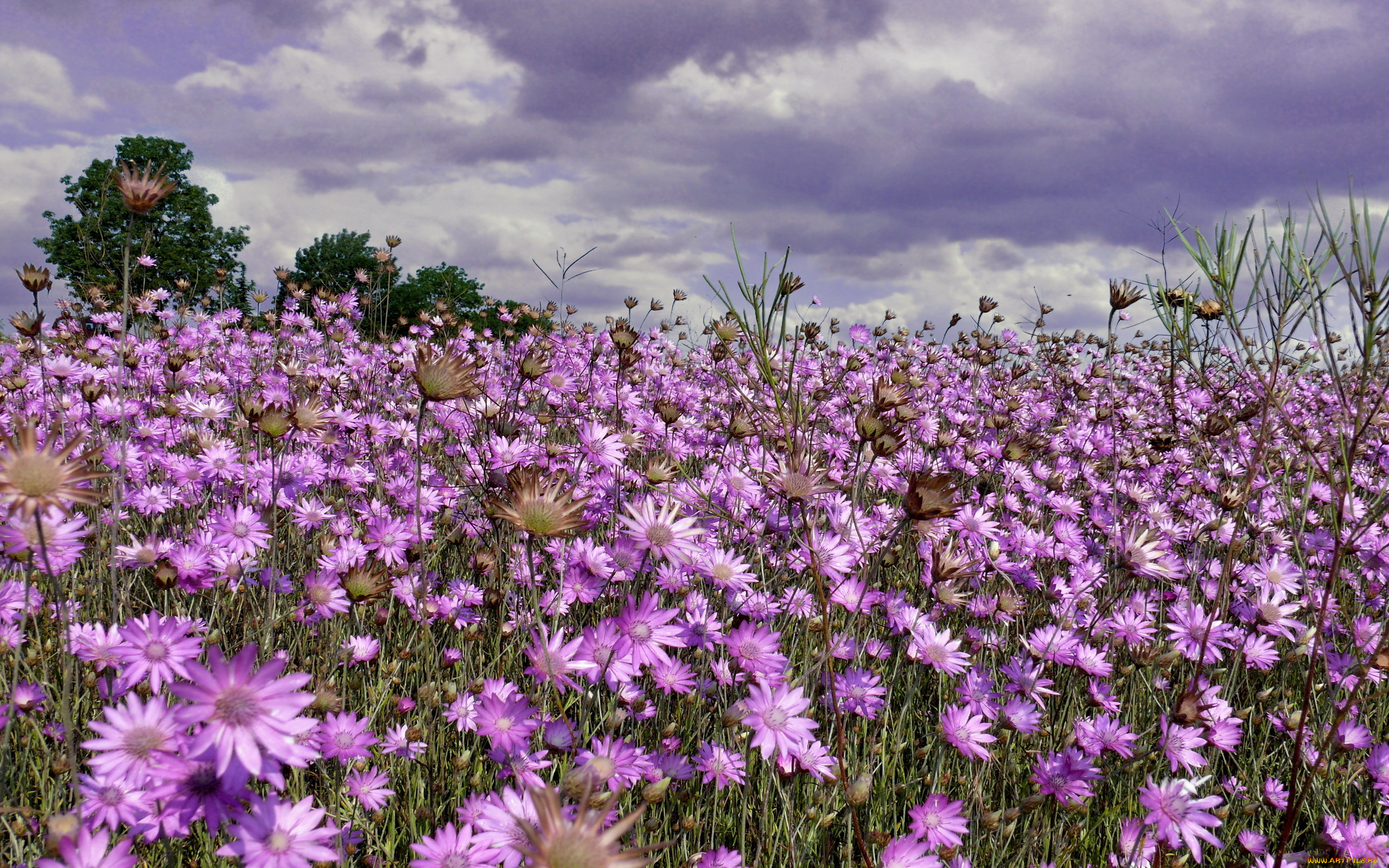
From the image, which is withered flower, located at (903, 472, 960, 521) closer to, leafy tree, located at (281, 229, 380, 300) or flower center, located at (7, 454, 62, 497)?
flower center, located at (7, 454, 62, 497)

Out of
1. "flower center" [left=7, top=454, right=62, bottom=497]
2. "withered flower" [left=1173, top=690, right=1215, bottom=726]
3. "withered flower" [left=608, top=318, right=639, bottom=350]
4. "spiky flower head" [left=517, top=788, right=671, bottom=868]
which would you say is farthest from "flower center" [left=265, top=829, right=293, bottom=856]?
"withered flower" [left=608, top=318, right=639, bottom=350]

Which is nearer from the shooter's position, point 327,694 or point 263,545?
point 327,694

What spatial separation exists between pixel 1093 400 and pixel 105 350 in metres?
9.83

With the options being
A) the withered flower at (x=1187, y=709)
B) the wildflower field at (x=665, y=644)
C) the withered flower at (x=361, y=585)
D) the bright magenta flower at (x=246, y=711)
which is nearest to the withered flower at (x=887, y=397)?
the wildflower field at (x=665, y=644)

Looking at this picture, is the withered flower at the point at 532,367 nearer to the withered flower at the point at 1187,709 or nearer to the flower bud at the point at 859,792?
the flower bud at the point at 859,792

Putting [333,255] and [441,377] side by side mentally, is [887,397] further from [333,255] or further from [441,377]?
[333,255]

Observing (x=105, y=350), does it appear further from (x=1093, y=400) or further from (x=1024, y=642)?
(x=1093, y=400)

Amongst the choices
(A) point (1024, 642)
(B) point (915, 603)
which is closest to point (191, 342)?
(B) point (915, 603)

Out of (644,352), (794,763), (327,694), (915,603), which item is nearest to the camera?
(327,694)

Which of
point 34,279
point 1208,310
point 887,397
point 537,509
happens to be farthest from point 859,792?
point 34,279

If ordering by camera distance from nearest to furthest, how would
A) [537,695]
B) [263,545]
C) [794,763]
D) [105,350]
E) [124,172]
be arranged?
A: [794,763] < [537,695] < [124,172] < [263,545] < [105,350]

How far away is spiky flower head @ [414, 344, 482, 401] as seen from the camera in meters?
2.04

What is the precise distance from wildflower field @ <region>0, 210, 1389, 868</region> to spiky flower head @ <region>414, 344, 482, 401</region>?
2 cm

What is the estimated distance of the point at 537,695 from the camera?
2.25m
